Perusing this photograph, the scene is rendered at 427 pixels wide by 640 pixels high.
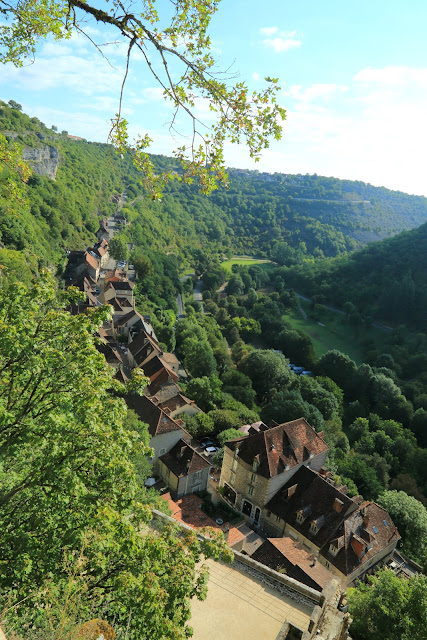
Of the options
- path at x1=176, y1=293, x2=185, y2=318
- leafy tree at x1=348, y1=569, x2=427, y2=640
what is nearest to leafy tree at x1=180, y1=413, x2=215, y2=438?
leafy tree at x1=348, y1=569, x2=427, y2=640

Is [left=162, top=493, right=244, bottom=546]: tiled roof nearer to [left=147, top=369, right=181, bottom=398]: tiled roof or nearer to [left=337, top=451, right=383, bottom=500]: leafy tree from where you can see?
[left=147, top=369, right=181, bottom=398]: tiled roof

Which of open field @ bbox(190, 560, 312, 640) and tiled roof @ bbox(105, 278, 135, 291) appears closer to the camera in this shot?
open field @ bbox(190, 560, 312, 640)

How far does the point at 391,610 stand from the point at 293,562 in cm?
623

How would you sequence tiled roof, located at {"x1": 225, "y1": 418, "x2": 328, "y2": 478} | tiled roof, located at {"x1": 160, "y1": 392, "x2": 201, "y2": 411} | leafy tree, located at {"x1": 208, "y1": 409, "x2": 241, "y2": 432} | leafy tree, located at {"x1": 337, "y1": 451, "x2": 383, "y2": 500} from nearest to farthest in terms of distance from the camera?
tiled roof, located at {"x1": 225, "y1": 418, "x2": 328, "y2": 478} < leafy tree, located at {"x1": 337, "y1": 451, "x2": 383, "y2": 500} < tiled roof, located at {"x1": 160, "y1": 392, "x2": 201, "y2": 411} < leafy tree, located at {"x1": 208, "y1": 409, "x2": 241, "y2": 432}

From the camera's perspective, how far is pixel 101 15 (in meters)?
5.33

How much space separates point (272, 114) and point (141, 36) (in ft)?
6.79

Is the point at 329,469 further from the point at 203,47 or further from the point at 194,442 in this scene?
the point at 203,47

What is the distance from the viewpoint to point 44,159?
2749 inches

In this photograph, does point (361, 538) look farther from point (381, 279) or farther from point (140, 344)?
point (381, 279)

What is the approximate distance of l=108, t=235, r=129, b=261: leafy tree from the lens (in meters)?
67.1

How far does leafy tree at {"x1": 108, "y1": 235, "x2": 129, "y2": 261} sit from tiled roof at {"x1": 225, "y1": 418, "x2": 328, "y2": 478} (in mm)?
48646

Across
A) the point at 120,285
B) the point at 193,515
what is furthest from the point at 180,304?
the point at 193,515

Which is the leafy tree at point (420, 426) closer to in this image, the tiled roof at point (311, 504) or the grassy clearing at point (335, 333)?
the grassy clearing at point (335, 333)

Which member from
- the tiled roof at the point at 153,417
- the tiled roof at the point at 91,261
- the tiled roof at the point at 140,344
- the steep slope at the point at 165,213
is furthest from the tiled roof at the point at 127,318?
the tiled roof at the point at 153,417
